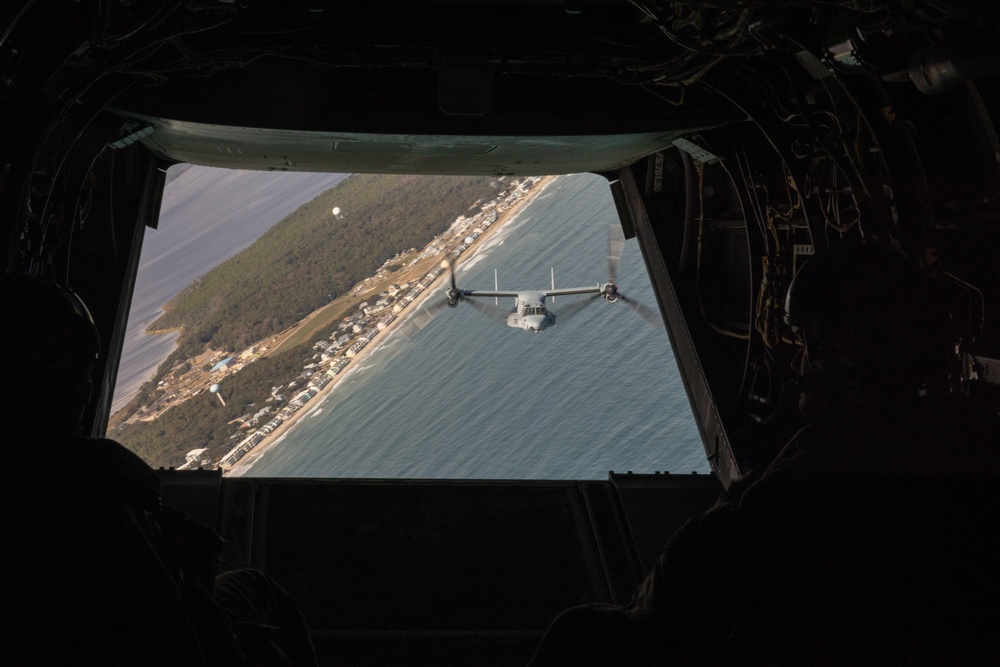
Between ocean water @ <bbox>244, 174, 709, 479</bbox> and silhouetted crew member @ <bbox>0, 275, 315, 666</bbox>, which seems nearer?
silhouetted crew member @ <bbox>0, 275, 315, 666</bbox>

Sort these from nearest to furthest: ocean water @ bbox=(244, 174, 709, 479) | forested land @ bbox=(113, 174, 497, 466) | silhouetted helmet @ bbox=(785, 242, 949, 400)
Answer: silhouetted helmet @ bbox=(785, 242, 949, 400)
ocean water @ bbox=(244, 174, 709, 479)
forested land @ bbox=(113, 174, 497, 466)

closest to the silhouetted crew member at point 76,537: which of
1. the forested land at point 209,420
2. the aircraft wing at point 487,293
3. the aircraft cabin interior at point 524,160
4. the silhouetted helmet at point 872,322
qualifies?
the silhouetted helmet at point 872,322

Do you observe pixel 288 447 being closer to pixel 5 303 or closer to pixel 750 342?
pixel 750 342

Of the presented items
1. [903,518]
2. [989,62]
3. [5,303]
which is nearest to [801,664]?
[903,518]

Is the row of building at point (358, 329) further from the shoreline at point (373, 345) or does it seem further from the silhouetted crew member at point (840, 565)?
the silhouetted crew member at point (840, 565)

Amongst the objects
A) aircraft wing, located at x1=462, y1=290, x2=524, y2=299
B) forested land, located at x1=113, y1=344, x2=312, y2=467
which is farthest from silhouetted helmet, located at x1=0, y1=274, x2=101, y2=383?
forested land, located at x1=113, y1=344, x2=312, y2=467

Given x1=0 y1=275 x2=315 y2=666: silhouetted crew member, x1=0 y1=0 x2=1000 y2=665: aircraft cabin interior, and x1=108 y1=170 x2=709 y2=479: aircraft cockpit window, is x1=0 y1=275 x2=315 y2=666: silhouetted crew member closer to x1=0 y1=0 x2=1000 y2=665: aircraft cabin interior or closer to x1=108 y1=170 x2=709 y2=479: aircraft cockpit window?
x1=0 y1=0 x2=1000 y2=665: aircraft cabin interior
